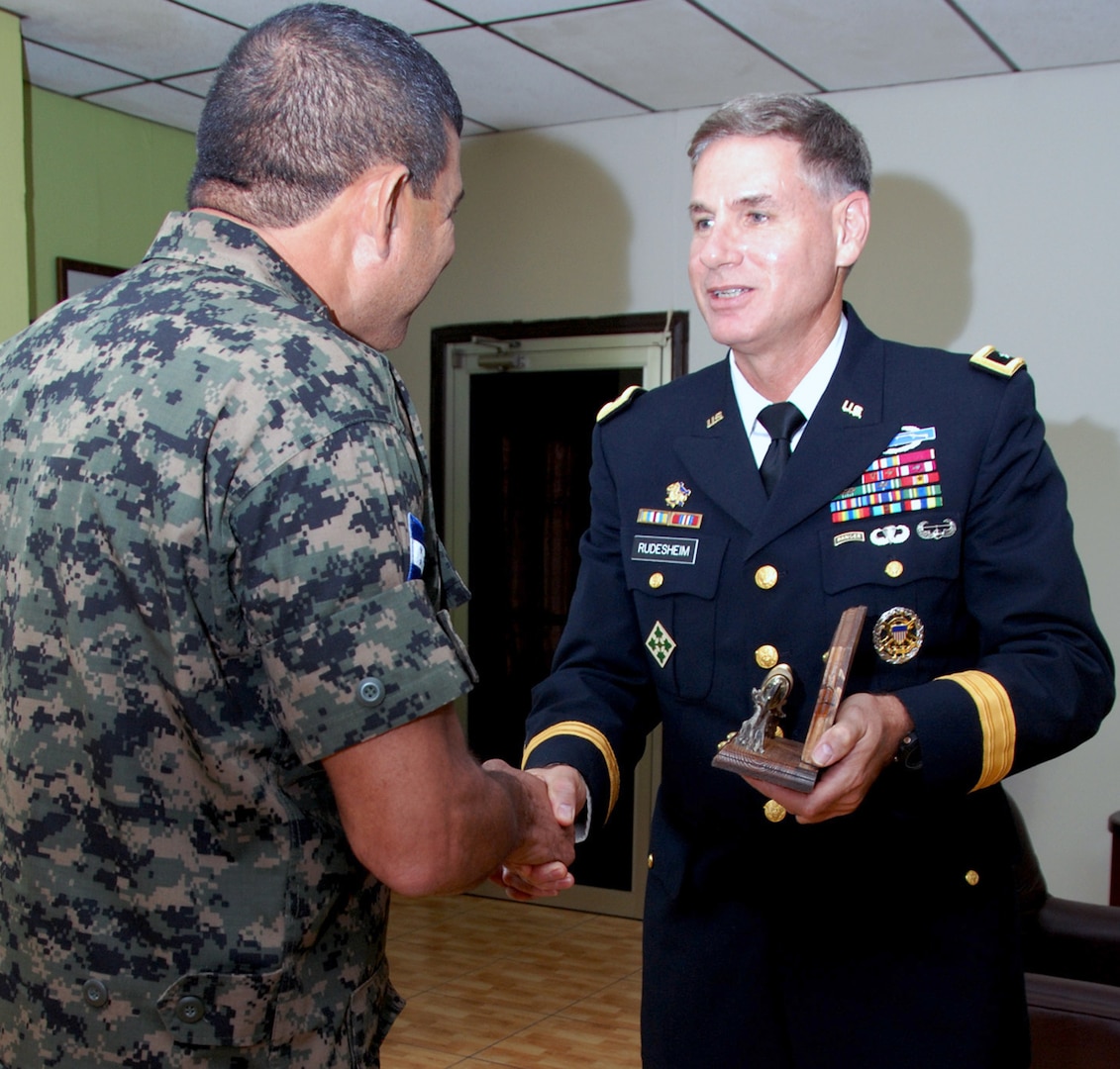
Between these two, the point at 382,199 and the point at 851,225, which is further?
the point at 851,225

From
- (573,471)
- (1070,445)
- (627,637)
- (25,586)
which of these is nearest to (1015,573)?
(627,637)

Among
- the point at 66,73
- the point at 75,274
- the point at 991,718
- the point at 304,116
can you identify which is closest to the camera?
the point at 304,116

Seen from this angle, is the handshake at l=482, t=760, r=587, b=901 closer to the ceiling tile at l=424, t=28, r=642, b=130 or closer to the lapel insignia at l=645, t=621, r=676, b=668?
the lapel insignia at l=645, t=621, r=676, b=668

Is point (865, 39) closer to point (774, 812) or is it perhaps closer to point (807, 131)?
point (807, 131)

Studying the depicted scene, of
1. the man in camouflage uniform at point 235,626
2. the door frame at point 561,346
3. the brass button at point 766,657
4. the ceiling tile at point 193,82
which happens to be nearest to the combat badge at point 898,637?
the brass button at point 766,657

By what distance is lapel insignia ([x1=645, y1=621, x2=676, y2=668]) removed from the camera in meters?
1.74

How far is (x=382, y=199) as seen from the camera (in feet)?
3.89

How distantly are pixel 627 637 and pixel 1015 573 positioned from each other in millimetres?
534

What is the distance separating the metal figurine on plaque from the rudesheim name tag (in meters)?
0.29

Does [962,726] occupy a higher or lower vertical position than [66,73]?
lower

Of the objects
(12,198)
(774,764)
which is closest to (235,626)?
(774,764)

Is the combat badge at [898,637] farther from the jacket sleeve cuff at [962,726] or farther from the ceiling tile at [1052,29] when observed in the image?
the ceiling tile at [1052,29]

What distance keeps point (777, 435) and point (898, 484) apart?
0.61 ft

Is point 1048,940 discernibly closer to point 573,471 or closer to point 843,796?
point 843,796
